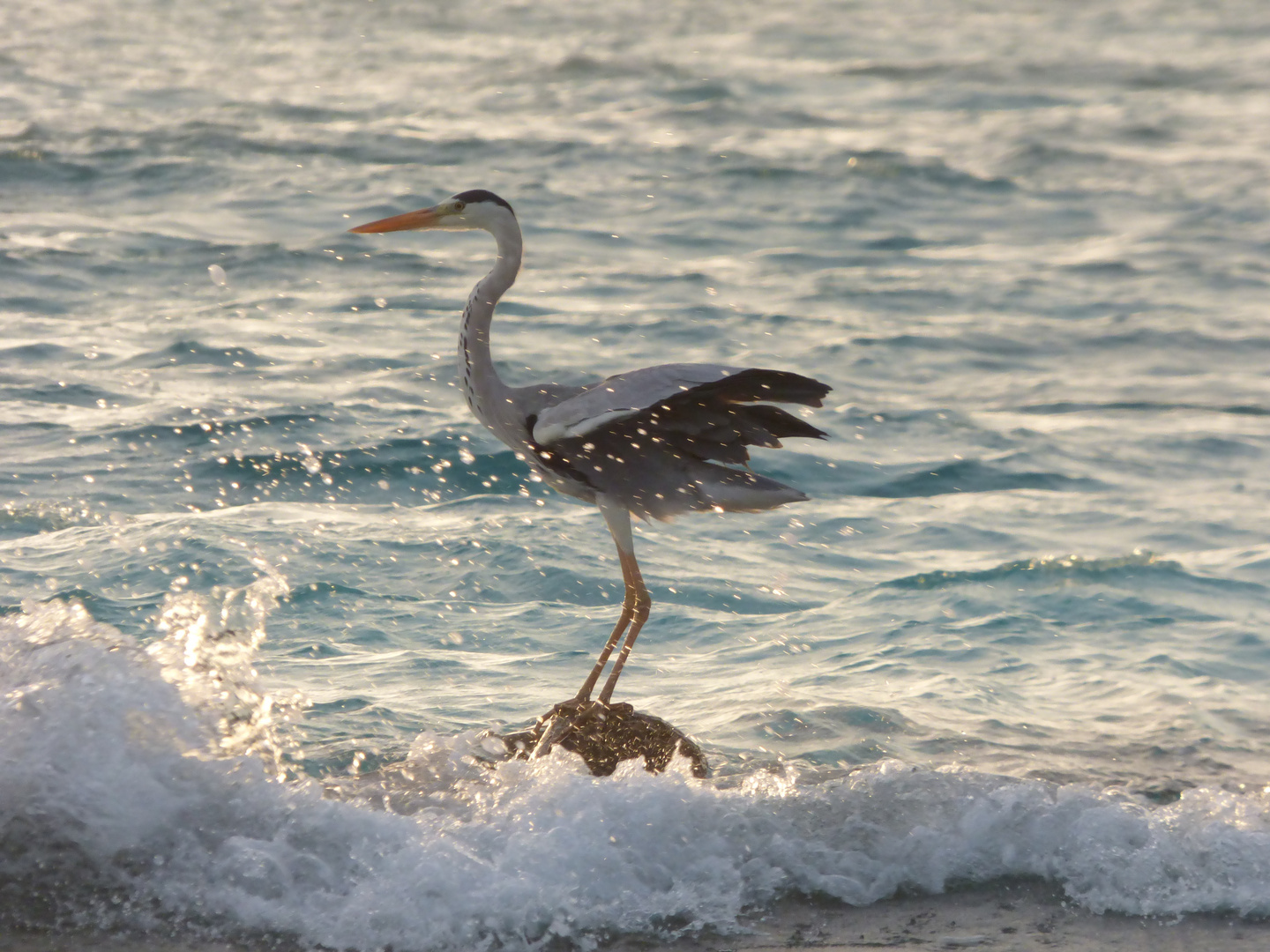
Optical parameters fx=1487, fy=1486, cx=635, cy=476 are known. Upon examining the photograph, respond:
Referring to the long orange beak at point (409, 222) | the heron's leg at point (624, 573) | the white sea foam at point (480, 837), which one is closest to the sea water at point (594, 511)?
the white sea foam at point (480, 837)

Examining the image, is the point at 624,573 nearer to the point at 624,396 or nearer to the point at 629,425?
the point at 629,425

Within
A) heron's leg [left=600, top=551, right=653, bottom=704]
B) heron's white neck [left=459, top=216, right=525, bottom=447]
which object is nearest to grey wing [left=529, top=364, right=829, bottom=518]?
heron's white neck [left=459, top=216, right=525, bottom=447]

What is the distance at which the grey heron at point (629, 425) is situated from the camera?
5875 millimetres

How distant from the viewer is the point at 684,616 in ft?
27.0

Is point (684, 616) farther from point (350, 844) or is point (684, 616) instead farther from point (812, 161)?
point (812, 161)

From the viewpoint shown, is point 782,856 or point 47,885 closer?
point 47,885

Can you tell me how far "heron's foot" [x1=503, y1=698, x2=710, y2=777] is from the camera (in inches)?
235

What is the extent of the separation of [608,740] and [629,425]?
1.29 metres

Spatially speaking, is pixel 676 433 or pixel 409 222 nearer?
pixel 676 433

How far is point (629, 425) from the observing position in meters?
6.08

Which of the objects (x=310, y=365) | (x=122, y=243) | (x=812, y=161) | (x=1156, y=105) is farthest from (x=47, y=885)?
(x=1156, y=105)

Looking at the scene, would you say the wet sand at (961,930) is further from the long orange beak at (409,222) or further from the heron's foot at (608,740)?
the long orange beak at (409,222)

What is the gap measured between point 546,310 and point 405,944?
881 centimetres

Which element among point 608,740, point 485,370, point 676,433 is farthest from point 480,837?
point 485,370
